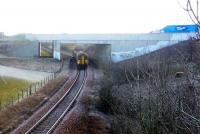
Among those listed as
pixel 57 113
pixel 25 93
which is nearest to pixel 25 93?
pixel 25 93

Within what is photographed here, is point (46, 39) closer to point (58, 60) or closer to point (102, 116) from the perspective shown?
point (58, 60)

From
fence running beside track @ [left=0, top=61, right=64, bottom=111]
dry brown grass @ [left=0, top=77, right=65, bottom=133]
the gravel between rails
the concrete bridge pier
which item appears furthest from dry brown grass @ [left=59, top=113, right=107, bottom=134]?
the concrete bridge pier

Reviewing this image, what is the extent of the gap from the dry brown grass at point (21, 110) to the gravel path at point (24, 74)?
10.6 m

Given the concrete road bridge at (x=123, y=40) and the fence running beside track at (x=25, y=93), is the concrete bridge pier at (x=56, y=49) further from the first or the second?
the fence running beside track at (x=25, y=93)

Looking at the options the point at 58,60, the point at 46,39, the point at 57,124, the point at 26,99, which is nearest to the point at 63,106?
the point at 26,99

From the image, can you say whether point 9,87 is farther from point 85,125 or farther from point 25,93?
point 85,125

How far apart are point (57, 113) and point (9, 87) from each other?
15.6 metres

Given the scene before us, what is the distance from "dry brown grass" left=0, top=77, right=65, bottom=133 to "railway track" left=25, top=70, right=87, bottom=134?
1.46 m

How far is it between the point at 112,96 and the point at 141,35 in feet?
148

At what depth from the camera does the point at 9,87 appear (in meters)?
47.8

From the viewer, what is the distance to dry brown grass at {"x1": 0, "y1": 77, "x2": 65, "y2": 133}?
96.8ft

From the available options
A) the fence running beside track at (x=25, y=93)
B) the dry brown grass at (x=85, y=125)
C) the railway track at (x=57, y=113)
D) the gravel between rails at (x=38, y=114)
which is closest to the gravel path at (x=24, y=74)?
the fence running beside track at (x=25, y=93)

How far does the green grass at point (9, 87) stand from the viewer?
39359mm

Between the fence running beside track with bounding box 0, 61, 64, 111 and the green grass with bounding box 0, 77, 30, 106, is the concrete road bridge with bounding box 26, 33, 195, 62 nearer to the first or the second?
the fence running beside track with bounding box 0, 61, 64, 111
